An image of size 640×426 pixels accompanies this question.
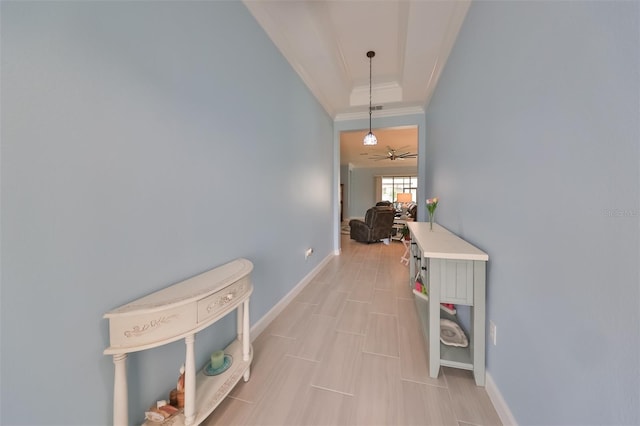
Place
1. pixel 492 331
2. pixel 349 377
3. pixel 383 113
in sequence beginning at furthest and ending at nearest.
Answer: pixel 383 113 < pixel 349 377 < pixel 492 331

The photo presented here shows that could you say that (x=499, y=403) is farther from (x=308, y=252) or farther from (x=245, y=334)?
(x=308, y=252)

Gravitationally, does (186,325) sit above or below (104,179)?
Result: below

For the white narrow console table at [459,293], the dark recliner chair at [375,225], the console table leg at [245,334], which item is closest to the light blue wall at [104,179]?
the console table leg at [245,334]

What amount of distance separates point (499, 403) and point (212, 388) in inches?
63.2

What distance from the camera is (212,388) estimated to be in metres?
1.14

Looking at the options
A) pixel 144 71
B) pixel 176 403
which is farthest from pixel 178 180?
pixel 176 403

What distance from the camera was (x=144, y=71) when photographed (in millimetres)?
1005

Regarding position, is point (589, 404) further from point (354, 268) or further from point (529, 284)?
point (354, 268)

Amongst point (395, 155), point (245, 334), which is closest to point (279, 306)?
point (245, 334)

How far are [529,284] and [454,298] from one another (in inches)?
19.4

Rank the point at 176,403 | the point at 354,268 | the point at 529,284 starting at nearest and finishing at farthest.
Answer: the point at 529,284
the point at 176,403
the point at 354,268

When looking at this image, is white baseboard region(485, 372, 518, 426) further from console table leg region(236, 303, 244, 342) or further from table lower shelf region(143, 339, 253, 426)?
console table leg region(236, 303, 244, 342)

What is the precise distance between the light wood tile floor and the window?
29.4 feet

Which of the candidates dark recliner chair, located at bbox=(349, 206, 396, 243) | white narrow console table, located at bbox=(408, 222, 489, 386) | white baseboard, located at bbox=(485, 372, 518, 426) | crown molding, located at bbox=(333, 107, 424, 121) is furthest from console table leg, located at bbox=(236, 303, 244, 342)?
dark recliner chair, located at bbox=(349, 206, 396, 243)
